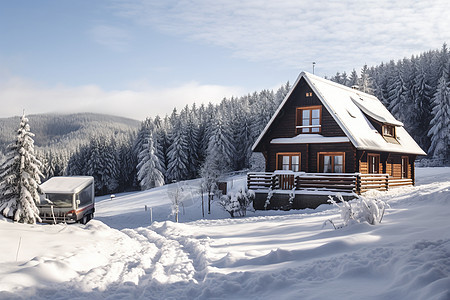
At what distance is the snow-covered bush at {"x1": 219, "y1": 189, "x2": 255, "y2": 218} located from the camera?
21406mm

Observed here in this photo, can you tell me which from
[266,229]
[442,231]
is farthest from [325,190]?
[442,231]

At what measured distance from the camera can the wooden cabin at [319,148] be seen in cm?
2166

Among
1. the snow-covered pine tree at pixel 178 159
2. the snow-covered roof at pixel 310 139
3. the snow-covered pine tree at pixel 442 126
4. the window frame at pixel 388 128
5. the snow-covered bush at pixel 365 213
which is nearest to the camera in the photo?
the snow-covered bush at pixel 365 213

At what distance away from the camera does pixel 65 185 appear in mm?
21578

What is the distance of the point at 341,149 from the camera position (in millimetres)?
22406

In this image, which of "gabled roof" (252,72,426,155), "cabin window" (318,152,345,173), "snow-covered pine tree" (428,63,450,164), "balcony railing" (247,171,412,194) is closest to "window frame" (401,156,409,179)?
"gabled roof" (252,72,426,155)

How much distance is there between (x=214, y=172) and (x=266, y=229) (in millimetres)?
30448

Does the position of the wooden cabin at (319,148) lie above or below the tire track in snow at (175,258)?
above

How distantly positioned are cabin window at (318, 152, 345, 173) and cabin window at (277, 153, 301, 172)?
4.82ft

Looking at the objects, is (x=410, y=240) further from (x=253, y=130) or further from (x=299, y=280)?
(x=253, y=130)

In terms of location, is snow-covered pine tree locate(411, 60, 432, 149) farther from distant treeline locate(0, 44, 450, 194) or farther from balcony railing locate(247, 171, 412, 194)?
balcony railing locate(247, 171, 412, 194)

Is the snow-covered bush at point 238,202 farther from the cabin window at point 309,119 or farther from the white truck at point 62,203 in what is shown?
the white truck at point 62,203

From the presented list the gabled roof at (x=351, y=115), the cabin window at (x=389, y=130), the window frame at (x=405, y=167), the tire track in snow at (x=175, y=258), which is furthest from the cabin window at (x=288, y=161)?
the tire track in snow at (x=175, y=258)

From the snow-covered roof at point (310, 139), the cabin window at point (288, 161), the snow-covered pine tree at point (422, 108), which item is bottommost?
the cabin window at point (288, 161)
